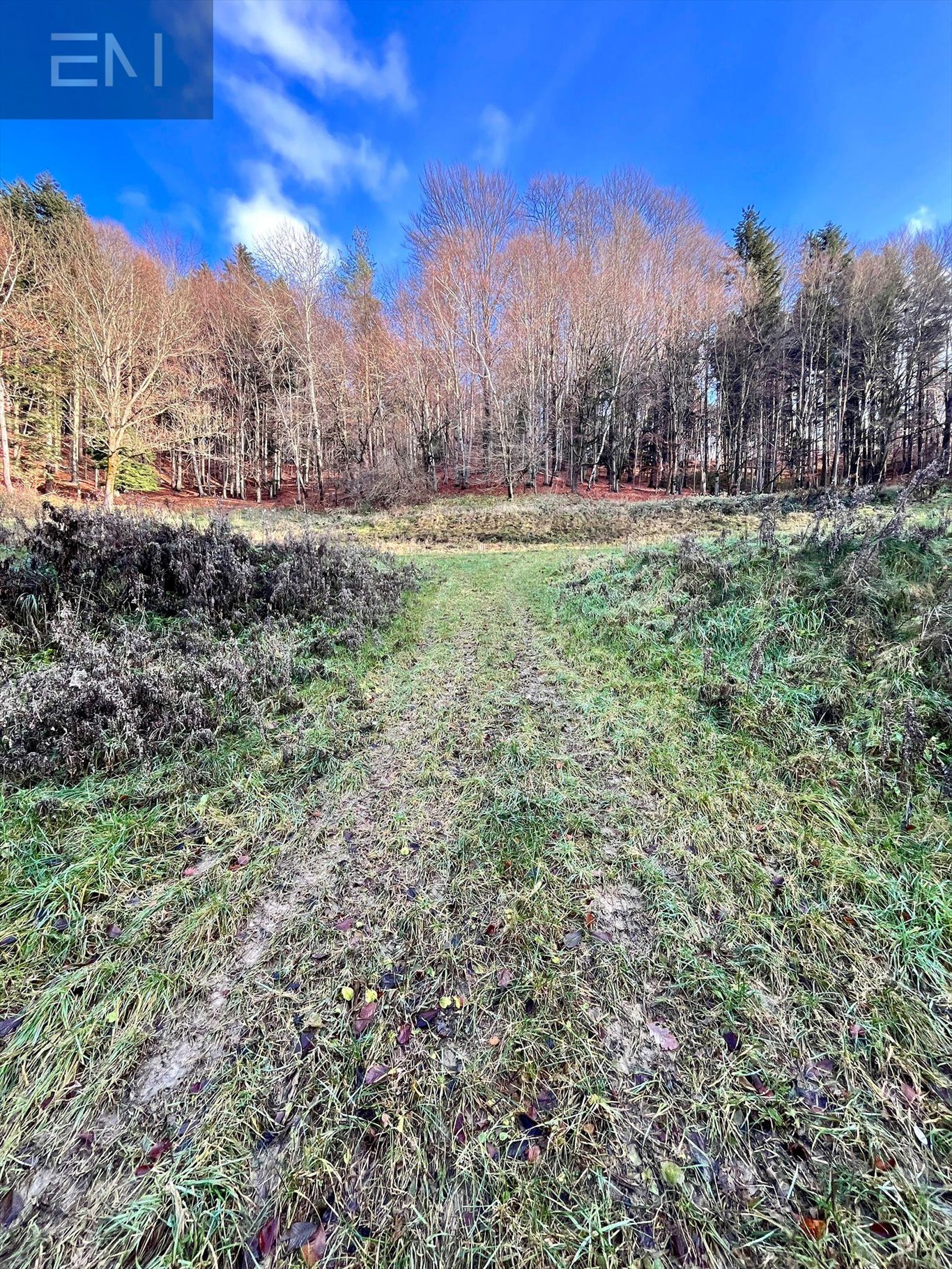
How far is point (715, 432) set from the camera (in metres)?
31.7

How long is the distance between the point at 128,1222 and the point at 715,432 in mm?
38115

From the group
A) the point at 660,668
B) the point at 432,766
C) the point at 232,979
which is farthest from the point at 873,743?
the point at 232,979

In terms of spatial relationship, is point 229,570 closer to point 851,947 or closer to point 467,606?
point 467,606

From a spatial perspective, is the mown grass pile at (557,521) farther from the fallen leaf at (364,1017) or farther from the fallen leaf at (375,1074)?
the fallen leaf at (375,1074)

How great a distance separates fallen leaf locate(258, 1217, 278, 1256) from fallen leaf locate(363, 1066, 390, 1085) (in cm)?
37

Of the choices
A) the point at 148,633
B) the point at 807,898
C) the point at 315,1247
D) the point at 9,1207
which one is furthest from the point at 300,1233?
the point at 148,633

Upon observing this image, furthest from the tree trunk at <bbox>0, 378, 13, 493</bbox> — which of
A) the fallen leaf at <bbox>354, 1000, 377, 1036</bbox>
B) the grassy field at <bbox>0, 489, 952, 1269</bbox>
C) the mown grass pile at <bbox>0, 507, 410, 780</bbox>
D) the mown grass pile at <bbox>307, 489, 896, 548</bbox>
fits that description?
the fallen leaf at <bbox>354, 1000, 377, 1036</bbox>

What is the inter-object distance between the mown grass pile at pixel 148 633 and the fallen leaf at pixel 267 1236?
2.51 metres

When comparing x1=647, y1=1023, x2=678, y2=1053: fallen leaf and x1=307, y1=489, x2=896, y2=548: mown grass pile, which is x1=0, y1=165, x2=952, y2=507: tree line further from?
x1=647, y1=1023, x2=678, y2=1053: fallen leaf

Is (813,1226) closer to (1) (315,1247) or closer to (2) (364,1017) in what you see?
(1) (315,1247)

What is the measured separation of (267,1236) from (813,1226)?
4.66 ft

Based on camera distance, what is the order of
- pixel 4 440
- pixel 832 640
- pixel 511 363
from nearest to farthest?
pixel 832 640
pixel 4 440
pixel 511 363

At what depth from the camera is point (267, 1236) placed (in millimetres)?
1221

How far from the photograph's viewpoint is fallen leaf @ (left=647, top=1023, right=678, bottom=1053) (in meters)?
1.66
